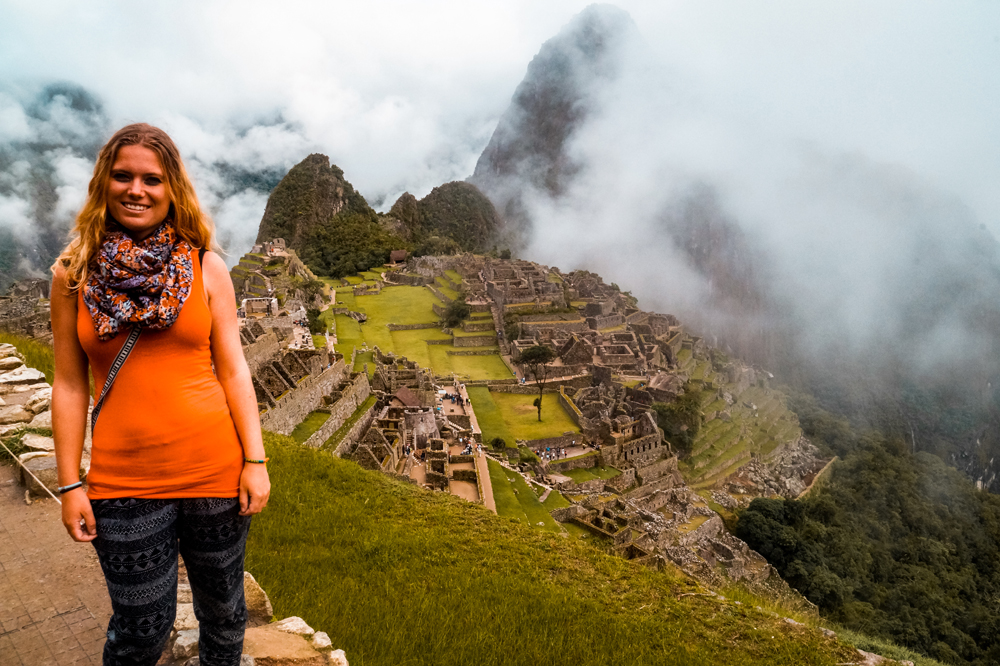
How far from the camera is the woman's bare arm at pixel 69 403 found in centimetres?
163

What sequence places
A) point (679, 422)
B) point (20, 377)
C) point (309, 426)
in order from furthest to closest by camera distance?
point (679, 422) < point (309, 426) < point (20, 377)

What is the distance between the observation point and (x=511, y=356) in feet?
93.1

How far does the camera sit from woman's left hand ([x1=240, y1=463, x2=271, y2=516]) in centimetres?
180

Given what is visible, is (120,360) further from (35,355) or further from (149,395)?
(35,355)

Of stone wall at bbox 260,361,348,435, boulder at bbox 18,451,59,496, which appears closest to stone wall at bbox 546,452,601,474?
stone wall at bbox 260,361,348,435

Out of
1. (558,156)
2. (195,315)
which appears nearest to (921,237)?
(558,156)

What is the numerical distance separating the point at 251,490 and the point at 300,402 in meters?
10.3

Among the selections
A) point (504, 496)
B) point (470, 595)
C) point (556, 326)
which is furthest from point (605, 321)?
point (470, 595)

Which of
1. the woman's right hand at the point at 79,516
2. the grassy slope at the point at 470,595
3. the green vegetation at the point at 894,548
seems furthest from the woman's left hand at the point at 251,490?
the green vegetation at the point at 894,548

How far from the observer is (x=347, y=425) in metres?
12.6

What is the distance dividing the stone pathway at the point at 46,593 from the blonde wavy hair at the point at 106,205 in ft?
5.97

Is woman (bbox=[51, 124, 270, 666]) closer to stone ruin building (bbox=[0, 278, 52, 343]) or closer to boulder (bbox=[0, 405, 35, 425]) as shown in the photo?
boulder (bbox=[0, 405, 35, 425])

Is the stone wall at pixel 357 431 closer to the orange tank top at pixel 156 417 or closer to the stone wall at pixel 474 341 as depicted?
the orange tank top at pixel 156 417

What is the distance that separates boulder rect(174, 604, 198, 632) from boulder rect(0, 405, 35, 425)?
3.41 metres
